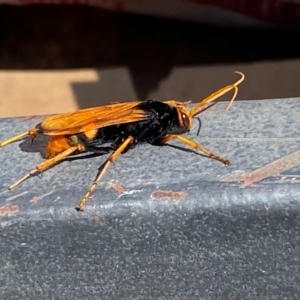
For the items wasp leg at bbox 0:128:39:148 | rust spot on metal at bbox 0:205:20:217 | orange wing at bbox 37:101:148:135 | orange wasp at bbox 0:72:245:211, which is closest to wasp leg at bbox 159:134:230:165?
orange wasp at bbox 0:72:245:211

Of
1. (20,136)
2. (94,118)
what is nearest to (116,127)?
(94,118)

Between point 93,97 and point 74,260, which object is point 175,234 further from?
point 93,97

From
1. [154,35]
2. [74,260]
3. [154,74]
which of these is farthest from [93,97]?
[74,260]

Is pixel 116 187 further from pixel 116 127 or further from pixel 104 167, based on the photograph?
pixel 116 127

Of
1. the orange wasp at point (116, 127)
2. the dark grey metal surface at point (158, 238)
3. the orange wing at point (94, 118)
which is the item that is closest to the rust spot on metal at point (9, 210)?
the dark grey metal surface at point (158, 238)

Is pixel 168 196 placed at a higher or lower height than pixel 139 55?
higher

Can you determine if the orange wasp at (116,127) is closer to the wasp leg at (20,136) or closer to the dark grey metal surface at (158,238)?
the wasp leg at (20,136)
